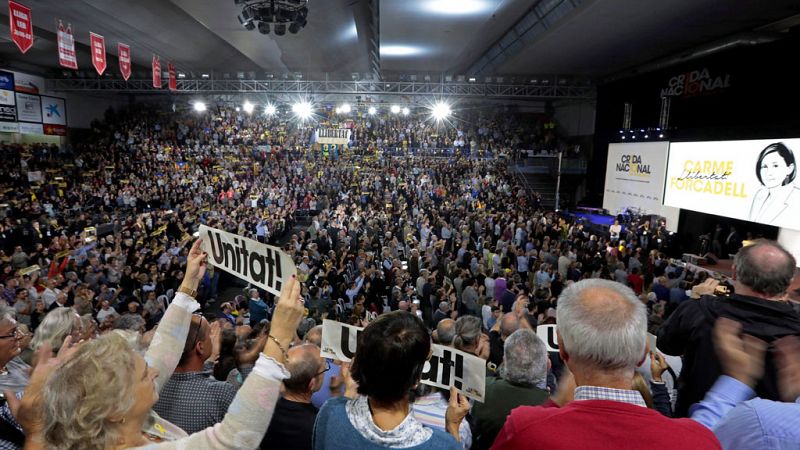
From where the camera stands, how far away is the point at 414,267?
9023mm

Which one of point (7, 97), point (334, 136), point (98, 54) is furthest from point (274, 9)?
point (7, 97)

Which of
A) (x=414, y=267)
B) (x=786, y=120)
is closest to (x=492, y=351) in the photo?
(x=414, y=267)

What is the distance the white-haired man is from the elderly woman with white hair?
24.4 inches

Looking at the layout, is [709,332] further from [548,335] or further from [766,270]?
[548,335]

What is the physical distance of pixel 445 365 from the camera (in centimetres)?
227

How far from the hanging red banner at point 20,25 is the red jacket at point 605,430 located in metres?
12.1

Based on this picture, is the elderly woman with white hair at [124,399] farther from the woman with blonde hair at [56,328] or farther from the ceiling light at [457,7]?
the ceiling light at [457,7]

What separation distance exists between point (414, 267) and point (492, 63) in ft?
42.8

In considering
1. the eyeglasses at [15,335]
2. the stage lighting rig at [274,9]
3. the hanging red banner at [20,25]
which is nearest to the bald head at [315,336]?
the eyeglasses at [15,335]

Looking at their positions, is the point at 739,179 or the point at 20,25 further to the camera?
the point at 739,179

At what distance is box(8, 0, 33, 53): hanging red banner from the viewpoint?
931cm

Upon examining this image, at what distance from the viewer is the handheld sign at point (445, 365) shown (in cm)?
212

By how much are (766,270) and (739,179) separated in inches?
463

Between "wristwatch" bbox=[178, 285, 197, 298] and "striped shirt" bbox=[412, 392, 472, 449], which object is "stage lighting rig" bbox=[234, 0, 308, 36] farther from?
"striped shirt" bbox=[412, 392, 472, 449]
